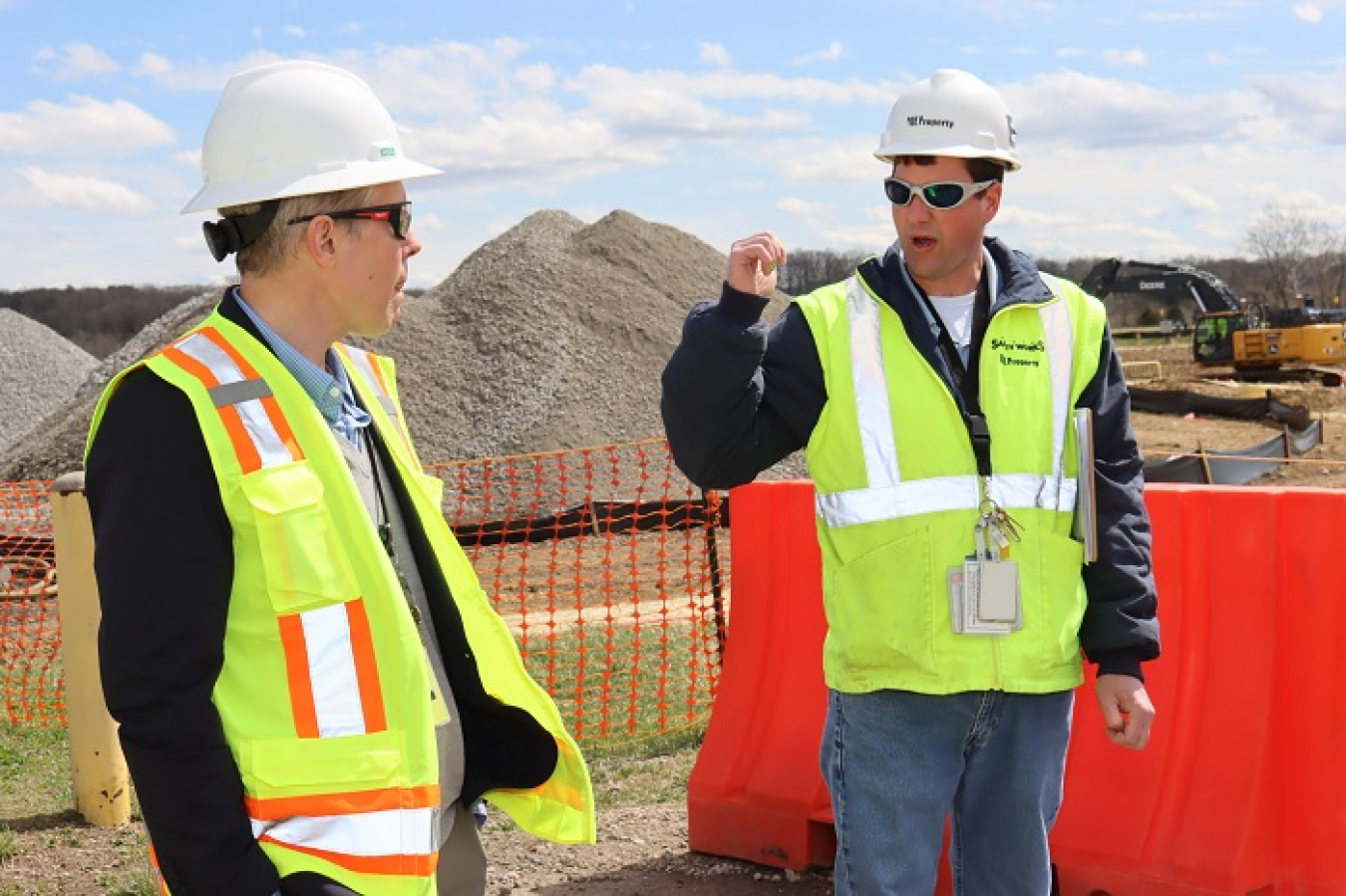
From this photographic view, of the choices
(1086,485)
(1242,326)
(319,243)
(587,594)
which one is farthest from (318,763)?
(1242,326)

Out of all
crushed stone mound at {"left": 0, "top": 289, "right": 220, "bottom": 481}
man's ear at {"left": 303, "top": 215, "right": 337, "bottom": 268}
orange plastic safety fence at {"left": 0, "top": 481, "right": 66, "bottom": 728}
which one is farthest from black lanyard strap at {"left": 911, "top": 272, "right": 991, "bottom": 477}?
crushed stone mound at {"left": 0, "top": 289, "right": 220, "bottom": 481}

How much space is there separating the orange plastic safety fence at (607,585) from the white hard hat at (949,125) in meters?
4.78

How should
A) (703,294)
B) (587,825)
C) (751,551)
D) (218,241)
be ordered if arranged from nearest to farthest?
(218,241)
(587,825)
(751,551)
(703,294)

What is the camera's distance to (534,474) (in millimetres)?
20078

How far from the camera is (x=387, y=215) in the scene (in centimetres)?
269

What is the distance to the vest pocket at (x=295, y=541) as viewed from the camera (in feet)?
7.61

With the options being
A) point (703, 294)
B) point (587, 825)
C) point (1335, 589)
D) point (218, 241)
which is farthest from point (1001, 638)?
point (703, 294)

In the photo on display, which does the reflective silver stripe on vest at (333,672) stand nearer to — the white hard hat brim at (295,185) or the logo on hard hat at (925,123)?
the white hard hat brim at (295,185)

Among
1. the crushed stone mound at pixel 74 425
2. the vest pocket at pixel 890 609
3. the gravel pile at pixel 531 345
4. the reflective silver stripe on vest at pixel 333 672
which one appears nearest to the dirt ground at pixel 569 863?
the vest pocket at pixel 890 609

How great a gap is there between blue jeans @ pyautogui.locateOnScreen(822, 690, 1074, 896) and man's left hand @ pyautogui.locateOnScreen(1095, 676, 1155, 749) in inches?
3.9

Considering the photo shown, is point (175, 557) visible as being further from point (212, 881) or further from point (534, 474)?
point (534, 474)

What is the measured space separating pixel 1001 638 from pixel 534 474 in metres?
16.8

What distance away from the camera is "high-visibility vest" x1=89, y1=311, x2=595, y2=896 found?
2.33 m

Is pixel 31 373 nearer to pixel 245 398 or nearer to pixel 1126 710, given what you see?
pixel 1126 710
